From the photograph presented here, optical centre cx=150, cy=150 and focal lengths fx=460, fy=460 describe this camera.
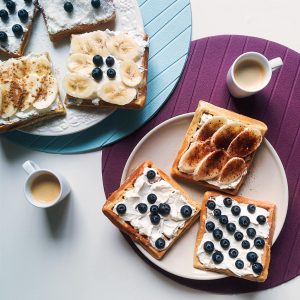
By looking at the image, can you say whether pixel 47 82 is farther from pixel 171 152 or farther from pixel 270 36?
pixel 270 36

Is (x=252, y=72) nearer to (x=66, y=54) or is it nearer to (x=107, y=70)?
(x=107, y=70)

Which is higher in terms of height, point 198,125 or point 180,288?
point 198,125

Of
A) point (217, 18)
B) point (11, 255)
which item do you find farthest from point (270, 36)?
point (11, 255)

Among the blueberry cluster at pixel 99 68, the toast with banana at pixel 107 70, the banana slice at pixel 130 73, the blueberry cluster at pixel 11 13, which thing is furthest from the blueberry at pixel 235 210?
the blueberry cluster at pixel 11 13

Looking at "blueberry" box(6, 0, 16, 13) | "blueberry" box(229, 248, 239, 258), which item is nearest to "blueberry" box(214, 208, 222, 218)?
"blueberry" box(229, 248, 239, 258)

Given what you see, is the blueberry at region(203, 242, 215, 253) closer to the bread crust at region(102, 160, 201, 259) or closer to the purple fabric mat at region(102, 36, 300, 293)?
the bread crust at region(102, 160, 201, 259)

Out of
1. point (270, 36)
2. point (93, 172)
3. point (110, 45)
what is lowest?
point (93, 172)

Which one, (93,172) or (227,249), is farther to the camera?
(93,172)

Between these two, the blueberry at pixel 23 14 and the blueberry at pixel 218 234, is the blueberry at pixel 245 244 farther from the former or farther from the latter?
the blueberry at pixel 23 14
